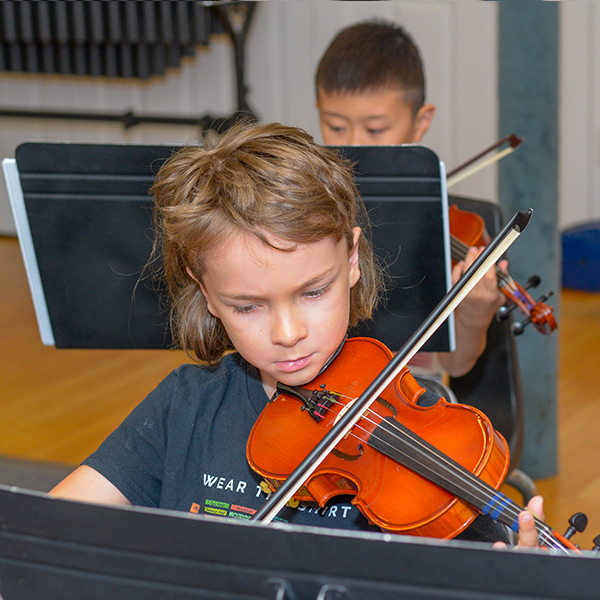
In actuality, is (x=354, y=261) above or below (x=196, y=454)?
above

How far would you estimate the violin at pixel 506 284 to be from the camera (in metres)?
1.13

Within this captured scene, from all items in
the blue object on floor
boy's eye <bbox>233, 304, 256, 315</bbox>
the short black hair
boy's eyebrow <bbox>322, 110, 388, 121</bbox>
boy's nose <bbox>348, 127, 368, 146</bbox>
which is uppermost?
the short black hair

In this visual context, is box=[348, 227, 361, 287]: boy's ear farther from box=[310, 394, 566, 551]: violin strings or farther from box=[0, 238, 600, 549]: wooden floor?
box=[0, 238, 600, 549]: wooden floor

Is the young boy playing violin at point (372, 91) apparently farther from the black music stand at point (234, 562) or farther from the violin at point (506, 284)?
the black music stand at point (234, 562)

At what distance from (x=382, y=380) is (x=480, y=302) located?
0.49 meters

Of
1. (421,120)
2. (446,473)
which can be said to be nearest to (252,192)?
(446,473)

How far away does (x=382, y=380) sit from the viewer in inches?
27.9

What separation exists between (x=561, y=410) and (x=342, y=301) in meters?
1.53

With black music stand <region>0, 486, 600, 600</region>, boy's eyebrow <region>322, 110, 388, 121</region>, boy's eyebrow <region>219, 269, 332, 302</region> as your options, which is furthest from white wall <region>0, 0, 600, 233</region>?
black music stand <region>0, 486, 600, 600</region>

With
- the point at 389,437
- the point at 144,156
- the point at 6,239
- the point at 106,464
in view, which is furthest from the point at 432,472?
the point at 6,239

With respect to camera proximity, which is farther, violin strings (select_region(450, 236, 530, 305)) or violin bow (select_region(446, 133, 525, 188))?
violin bow (select_region(446, 133, 525, 188))

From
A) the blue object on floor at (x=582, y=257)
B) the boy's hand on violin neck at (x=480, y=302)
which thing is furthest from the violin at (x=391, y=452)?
the blue object on floor at (x=582, y=257)

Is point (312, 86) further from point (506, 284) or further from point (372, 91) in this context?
point (506, 284)

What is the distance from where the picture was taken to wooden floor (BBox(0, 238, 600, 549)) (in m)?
1.82
